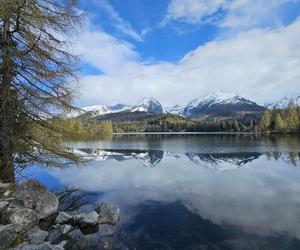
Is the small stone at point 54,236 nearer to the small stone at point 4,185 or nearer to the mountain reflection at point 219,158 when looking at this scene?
the small stone at point 4,185

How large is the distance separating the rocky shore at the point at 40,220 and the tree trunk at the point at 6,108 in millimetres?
1469

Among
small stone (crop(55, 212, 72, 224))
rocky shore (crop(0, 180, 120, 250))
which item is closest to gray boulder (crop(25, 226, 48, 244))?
rocky shore (crop(0, 180, 120, 250))

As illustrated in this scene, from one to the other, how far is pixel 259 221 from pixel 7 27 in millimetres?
14073

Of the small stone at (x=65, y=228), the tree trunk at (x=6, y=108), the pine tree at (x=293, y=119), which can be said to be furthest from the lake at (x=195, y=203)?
the pine tree at (x=293, y=119)

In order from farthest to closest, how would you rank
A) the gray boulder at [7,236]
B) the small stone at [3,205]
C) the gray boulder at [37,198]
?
1. the gray boulder at [37,198]
2. the small stone at [3,205]
3. the gray boulder at [7,236]

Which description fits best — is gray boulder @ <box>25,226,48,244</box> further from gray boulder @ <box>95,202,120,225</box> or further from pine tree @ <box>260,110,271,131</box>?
pine tree @ <box>260,110,271,131</box>

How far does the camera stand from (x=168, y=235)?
11742mm

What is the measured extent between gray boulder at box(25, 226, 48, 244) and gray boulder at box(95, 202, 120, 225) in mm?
2651

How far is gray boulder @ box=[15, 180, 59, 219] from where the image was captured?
1230cm

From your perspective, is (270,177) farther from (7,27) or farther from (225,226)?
(7,27)

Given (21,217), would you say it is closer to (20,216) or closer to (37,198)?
(20,216)

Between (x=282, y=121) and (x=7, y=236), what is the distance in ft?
404

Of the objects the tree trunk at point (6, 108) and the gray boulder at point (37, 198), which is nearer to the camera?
the gray boulder at point (37, 198)

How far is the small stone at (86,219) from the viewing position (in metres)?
12.2
